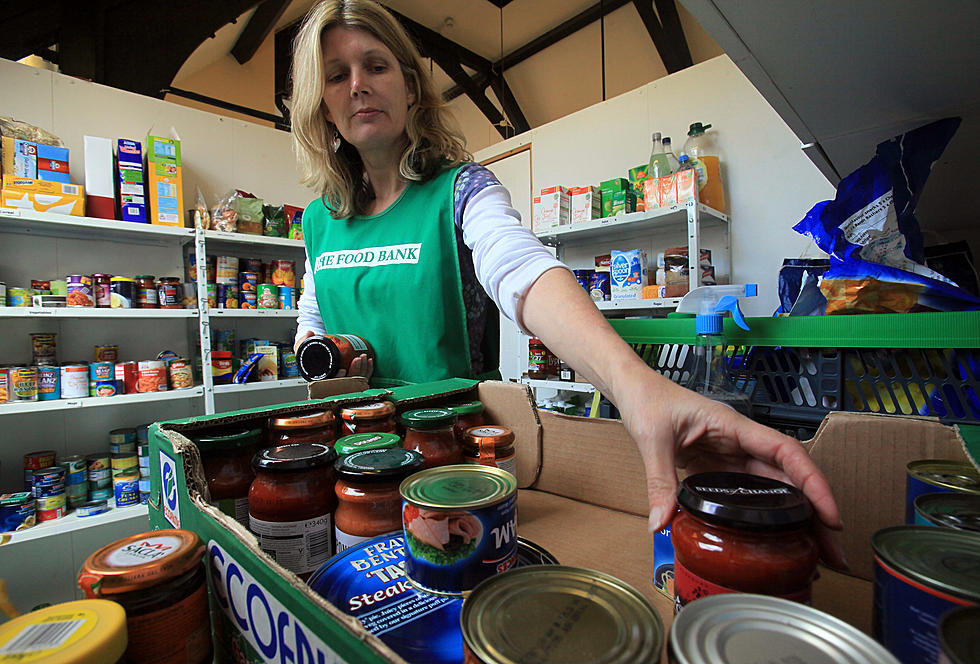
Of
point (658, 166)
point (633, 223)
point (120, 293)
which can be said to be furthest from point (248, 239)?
point (658, 166)

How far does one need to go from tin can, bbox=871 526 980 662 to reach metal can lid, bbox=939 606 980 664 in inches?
1.3

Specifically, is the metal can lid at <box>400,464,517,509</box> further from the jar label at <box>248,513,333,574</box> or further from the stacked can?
the stacked can

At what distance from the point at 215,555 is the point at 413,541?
172mm

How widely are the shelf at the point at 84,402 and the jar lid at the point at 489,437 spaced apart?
1.97m

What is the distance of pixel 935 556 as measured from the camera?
28 centimetres

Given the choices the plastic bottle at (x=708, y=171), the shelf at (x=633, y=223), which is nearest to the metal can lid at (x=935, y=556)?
the shelf at (x=633, y=223)

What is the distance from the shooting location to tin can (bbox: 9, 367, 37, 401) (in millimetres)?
1830

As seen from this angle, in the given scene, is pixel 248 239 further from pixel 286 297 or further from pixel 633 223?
pixel 633 223

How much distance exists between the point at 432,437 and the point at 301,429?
0.56 ft

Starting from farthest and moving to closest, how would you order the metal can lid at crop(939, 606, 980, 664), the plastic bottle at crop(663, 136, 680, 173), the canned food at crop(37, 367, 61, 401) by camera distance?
the plastic bottle at crop(663, 136, 680, 173)
the canned food at crop(37, 367, 61, 401)
the metal can lid at crop(939, 606, 980, 664)

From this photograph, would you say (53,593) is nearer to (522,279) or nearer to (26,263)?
(26,263)

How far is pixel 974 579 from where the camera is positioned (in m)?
0.26

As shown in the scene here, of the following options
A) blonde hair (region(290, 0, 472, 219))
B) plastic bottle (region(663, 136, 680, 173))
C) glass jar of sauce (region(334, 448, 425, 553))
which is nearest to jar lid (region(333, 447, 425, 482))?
glass jar of sauce (region(334, 448, 425, 553))

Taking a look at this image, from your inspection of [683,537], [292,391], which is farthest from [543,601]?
[292,391]
